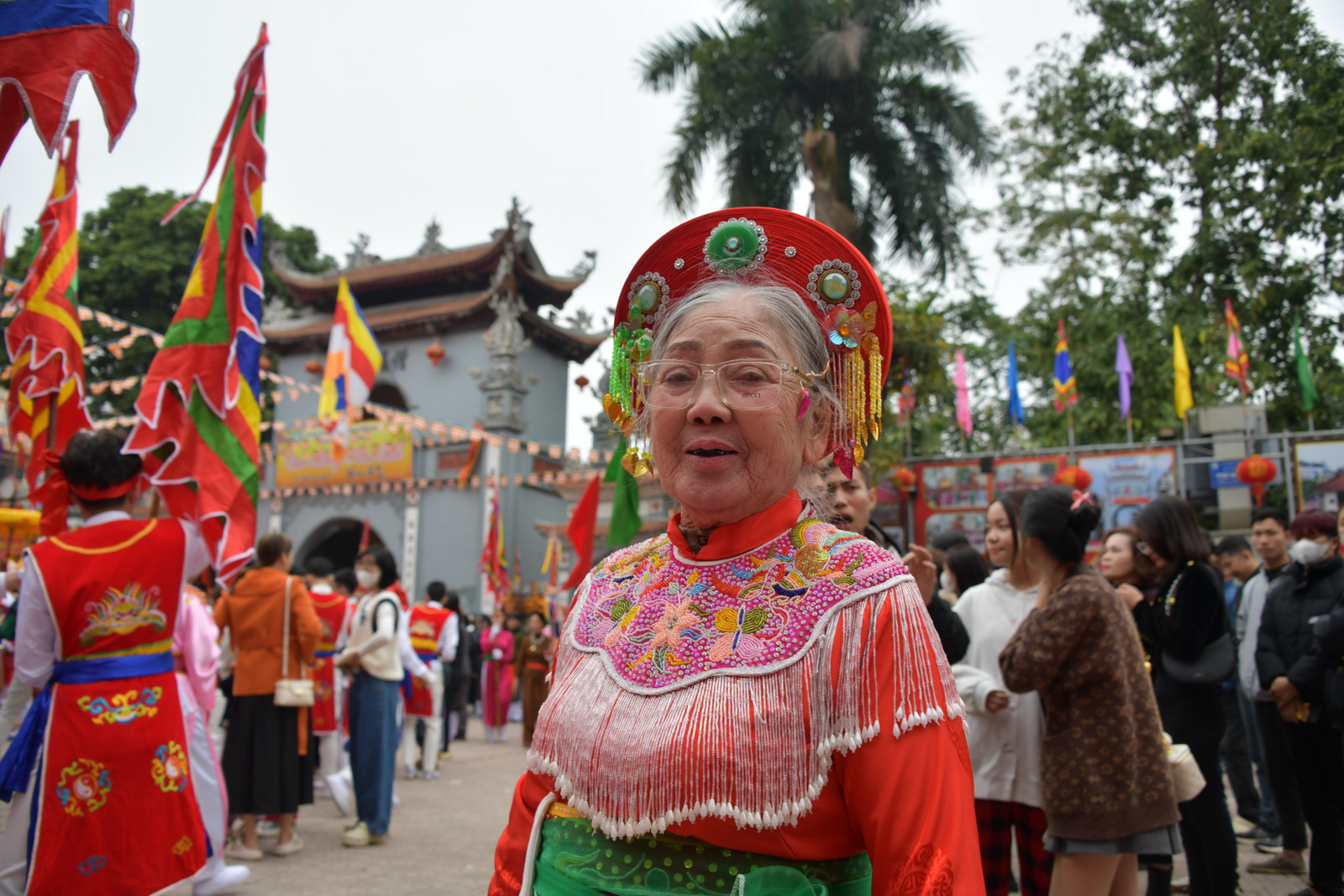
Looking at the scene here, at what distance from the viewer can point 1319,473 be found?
41.6 ft

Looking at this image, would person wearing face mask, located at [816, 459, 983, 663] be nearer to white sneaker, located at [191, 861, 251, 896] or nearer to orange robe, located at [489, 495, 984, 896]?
orange robe, located at [489, 495, 984, 896]

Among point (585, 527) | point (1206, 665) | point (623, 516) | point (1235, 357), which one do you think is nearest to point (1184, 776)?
point (1206, 665)

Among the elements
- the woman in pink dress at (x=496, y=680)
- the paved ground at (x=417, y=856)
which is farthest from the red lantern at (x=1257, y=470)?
the woman in pink dress at (x=496, y=680)

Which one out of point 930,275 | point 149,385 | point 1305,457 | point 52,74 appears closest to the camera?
point 52,74

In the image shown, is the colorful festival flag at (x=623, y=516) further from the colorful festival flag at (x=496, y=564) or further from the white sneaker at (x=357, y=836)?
the colorful festival flag at (x=496, y=564)

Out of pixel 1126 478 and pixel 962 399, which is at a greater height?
pixel 962 399

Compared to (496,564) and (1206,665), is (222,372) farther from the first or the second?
(496,564)

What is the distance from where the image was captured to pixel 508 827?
1.67 metres

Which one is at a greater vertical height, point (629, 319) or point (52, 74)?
point (52, 74)

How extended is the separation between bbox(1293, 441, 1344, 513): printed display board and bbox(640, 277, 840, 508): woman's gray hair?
1365 centimetres

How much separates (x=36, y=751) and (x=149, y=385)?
1.38 m

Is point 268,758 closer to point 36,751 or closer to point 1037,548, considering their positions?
point 36,751

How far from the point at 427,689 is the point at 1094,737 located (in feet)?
19.8

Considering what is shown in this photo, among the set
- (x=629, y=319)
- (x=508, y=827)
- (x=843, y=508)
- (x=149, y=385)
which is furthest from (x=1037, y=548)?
(x=149, y=385)
